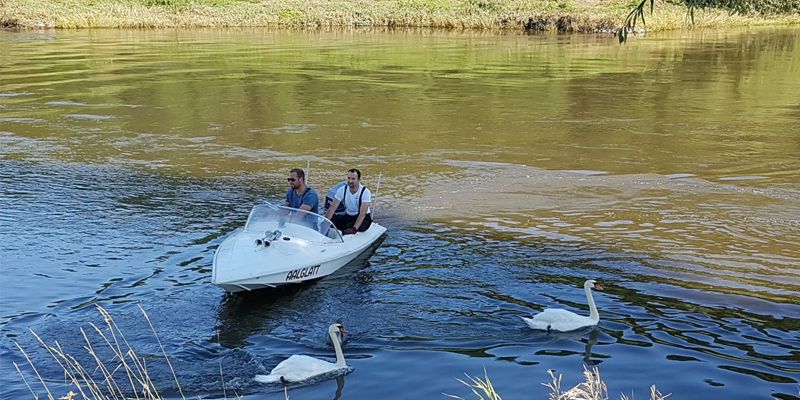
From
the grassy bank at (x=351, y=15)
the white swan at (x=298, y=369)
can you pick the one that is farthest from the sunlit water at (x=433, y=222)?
the grassy bank at (x=351, y=15)

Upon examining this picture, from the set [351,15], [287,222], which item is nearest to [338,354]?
[287,222]

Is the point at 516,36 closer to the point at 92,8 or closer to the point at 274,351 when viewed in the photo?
the point at 92,8

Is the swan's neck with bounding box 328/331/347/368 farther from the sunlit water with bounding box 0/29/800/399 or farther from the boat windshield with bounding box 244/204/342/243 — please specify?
the boat windshield with bounding box 244/204/342/243

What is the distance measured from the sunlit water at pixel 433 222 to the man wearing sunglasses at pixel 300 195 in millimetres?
1087

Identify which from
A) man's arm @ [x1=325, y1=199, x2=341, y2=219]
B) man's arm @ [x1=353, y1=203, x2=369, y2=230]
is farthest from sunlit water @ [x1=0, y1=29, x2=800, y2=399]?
man's arm @ [x1=325, y1=199, x2=341, y2=219]

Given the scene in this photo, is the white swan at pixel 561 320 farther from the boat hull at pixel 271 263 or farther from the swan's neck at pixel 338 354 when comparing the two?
the boat hull at pixel 271 263

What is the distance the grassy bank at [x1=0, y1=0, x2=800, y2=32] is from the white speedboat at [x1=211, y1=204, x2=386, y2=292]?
48.0m

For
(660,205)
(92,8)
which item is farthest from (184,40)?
(660,205)

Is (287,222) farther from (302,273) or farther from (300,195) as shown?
(300,195)

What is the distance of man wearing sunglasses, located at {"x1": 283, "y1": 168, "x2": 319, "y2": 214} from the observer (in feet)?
42.4

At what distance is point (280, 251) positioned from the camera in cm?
1141

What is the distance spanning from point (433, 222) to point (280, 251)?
15.0 ft

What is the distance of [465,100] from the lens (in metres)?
29.3

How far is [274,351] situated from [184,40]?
44.8 metres
